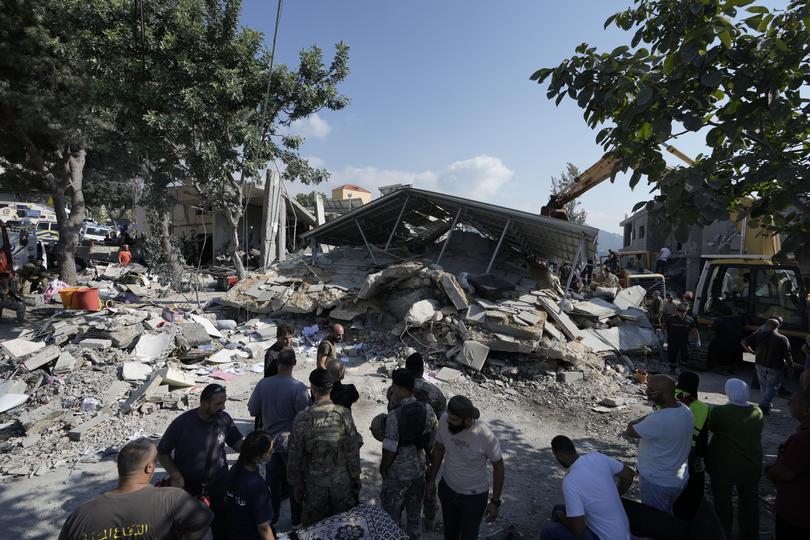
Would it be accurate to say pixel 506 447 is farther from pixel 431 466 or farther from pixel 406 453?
pixel 406 453

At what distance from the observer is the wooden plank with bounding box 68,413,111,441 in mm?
4984

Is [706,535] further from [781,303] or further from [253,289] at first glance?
[253,289]

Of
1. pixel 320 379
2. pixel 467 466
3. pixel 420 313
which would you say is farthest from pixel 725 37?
pixel 420 313

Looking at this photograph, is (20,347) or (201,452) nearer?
(201,452)

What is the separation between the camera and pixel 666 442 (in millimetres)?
3061

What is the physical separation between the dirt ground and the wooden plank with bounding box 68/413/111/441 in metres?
0.53

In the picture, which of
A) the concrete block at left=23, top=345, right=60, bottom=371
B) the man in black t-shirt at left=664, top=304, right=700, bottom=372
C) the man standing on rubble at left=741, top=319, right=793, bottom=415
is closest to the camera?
the man standing on rubble at left=741, top=319, right=793, bottom=415

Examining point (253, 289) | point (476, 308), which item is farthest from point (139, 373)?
point (476, 308)

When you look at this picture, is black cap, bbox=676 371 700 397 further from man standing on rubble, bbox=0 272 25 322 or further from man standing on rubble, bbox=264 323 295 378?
man standing on rubble, bbox=0 272 25 322

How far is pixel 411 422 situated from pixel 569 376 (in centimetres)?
527

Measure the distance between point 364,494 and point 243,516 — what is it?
6.26ft

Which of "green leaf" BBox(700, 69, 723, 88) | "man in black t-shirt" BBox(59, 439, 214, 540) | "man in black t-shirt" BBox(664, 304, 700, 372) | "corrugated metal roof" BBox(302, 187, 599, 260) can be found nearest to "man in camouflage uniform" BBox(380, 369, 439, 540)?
"man in black t-shirt" BBox(59, 439, 214, 540)

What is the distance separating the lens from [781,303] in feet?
24.9

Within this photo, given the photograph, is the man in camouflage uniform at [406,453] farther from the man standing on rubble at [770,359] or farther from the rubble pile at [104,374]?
the man standing on rubble at [770,359]
